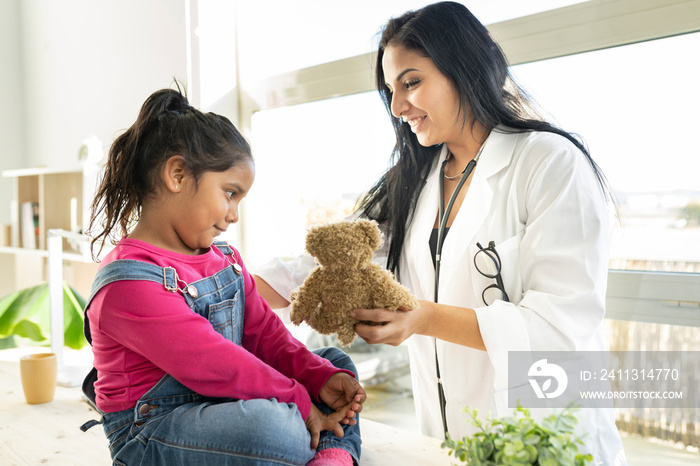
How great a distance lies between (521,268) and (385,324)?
432mm

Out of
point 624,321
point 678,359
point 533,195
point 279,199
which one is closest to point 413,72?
point 533,195

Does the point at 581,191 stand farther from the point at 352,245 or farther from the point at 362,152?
the point at 362,152

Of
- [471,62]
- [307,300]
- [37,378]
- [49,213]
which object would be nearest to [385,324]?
[307,300]

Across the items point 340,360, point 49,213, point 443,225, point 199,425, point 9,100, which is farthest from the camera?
Result: point 9,100

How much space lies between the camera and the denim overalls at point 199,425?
1.03 metres

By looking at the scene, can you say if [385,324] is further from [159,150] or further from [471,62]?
[471,62]

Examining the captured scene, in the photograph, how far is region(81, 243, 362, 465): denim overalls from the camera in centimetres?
103

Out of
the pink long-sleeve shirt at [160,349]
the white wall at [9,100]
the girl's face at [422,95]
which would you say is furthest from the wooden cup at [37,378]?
the white wall at [9,100]

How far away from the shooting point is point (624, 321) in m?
1.83

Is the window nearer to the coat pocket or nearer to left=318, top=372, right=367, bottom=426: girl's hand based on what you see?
the coat pocket

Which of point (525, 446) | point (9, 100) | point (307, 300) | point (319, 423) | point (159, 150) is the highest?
point (9, 100)

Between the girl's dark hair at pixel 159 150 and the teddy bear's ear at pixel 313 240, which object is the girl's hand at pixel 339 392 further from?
the girl's dark hair at pixel 159 150

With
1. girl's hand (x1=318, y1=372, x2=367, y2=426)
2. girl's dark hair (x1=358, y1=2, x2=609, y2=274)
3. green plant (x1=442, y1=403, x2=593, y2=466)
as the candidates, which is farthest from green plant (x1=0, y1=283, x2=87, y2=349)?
green plant (x1=442, y1=403, x2=593, y2=466)

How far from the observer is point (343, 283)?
3.71 ft
